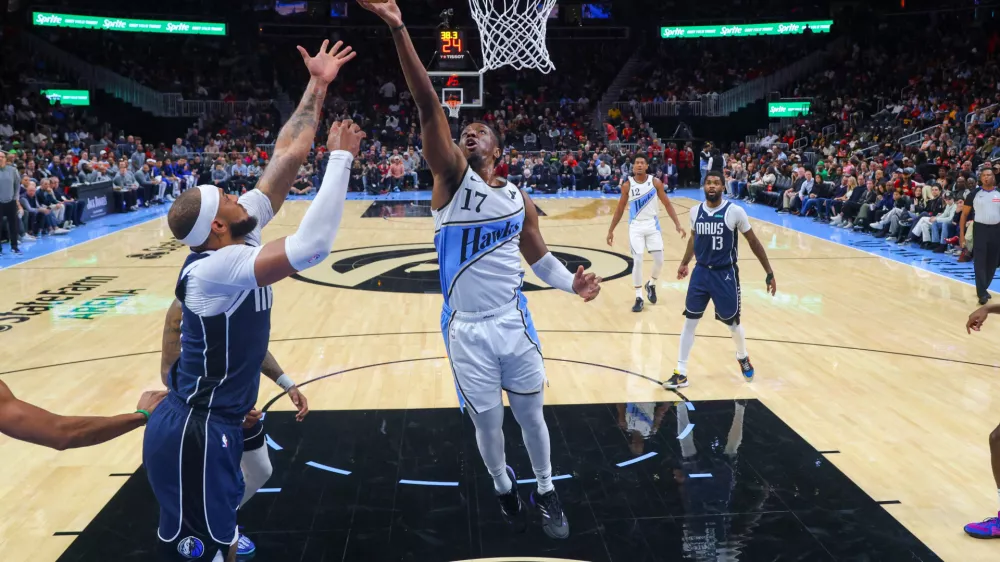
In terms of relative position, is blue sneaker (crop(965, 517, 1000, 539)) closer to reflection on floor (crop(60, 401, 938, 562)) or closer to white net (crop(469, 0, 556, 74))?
reflection on floor (crop(60, 401, 938, 562))

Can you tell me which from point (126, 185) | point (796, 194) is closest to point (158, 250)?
point (126, 185)

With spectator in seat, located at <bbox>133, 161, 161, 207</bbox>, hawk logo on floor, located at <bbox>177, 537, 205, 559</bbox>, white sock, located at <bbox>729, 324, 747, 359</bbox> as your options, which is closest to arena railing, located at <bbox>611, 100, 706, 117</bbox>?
spectator in seat, located at <bbox>133, 161, 161, 207</bbox>

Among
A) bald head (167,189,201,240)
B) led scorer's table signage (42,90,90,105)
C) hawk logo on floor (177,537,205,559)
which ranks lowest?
hawk logo on floor (177,537,205,559)

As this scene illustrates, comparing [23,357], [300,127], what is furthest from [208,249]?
[23,357]

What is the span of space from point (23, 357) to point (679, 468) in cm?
645

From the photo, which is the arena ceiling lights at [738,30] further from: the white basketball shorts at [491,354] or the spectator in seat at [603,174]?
the white basketball shorts at [491,354]

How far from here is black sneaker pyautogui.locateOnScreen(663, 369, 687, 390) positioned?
7285mm

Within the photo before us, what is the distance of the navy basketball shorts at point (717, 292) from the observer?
7.25 meters

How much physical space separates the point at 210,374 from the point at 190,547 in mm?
665

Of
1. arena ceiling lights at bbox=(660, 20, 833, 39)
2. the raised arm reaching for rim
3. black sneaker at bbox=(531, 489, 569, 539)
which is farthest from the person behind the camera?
arena ceiling lights at bbox=(660, 20, 833, 39)

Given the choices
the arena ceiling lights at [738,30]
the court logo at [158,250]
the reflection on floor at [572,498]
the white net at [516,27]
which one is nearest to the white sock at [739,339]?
the reflection on floor at [572,498]

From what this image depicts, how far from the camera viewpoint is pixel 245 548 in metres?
4.44

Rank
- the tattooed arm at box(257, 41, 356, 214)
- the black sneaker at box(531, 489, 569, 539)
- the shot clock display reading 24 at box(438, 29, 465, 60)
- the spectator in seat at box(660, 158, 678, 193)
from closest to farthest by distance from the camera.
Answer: the tattooed arm at box(257, 41, 356, 214)
the black sneaker at box(531, 489, 569, 539)
the shot clock display reading 24 at box(438, 29, 465, 60)
the spectator in seat at box(660, 158, 678, 193)

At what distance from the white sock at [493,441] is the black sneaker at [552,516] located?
20 centimetres
